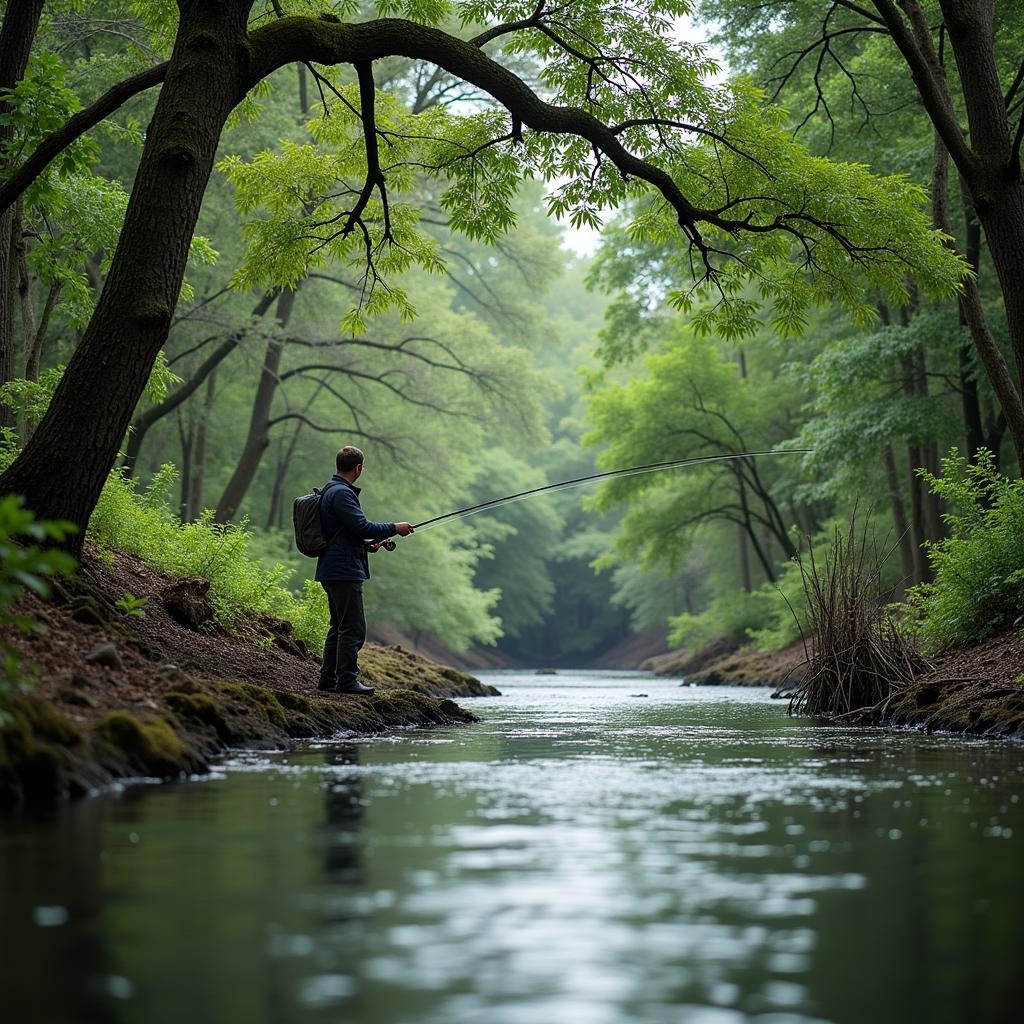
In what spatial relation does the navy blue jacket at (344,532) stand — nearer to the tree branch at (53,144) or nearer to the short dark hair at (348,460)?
the short dark hair at (348,460)

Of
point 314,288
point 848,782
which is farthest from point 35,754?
point 314,288

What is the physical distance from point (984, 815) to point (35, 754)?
3518mm

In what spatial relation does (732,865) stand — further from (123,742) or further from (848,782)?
(123,742)

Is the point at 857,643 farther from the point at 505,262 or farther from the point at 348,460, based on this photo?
the point at 505,262

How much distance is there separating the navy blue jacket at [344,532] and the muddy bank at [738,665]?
1012cm

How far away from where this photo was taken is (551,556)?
6275cm

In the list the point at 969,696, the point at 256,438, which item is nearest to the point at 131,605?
the point at 969,696

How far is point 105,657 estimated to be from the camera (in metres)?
6.82

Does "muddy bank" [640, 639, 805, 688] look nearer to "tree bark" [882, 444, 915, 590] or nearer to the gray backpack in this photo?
"tree bark" [882, 444, 915, 590]

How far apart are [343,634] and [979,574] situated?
5518 millimetres

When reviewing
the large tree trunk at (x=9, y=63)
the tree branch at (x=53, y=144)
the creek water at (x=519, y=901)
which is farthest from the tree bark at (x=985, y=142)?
the large tree trunk at (x=9, y=63)

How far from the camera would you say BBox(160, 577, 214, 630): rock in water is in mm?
9898

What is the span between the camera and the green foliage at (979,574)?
1125 cm

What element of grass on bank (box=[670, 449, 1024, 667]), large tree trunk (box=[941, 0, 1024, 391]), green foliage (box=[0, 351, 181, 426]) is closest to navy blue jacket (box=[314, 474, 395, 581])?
green foliage (box=[0, 351, 181, 426])
